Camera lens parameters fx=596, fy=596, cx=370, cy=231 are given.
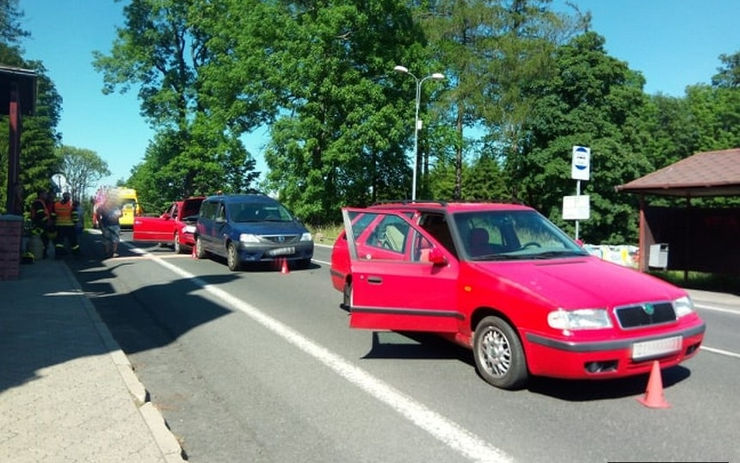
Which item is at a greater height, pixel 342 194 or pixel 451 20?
pixel 451 20

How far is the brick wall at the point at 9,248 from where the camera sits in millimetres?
11477

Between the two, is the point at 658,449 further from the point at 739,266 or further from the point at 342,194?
the point at 342,194

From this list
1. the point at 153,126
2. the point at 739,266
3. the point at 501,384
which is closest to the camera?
the point at 501,384

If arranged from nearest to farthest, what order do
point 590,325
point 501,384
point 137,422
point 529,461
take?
point 529,461
point 137,422
point 590,325
point 501,384

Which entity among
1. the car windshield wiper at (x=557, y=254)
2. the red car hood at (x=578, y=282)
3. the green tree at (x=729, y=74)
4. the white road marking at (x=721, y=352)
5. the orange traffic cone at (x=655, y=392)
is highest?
the green tree at (x=729, y=74)

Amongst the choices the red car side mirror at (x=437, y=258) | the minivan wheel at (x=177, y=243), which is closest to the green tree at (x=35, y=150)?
the minivan wheel at (x=177, y=243)

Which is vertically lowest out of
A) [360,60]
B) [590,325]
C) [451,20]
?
[590,325]

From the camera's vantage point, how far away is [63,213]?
1612 cm

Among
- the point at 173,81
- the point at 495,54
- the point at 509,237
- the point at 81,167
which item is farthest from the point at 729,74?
the point at 81,167

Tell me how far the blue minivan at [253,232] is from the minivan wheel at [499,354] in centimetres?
887

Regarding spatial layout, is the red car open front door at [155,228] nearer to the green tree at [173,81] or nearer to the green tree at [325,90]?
the green tree at [325,90]

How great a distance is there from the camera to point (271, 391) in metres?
5.34

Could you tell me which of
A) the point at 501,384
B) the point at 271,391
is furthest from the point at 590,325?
the point at 271,391

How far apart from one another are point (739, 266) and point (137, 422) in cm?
1475
